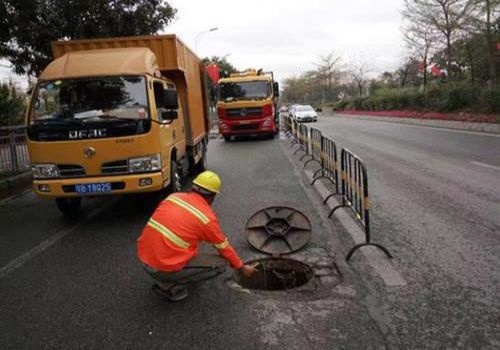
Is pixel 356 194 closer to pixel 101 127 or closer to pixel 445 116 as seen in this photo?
pixel 101 127

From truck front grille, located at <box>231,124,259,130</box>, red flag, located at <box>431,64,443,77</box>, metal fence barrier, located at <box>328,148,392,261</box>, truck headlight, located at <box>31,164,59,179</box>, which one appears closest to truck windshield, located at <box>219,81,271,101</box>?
truck front grille, located at <box>231,124,259,130</box>

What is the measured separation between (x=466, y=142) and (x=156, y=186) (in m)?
13.6

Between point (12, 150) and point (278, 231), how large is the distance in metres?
8.91

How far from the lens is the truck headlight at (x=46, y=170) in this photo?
23.7 ft

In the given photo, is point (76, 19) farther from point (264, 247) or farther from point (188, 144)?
point (264, 247)

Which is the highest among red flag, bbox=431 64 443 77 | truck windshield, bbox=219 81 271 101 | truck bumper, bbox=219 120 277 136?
red flag, bbox=431 64 443 77

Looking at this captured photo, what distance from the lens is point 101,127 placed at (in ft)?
23.3

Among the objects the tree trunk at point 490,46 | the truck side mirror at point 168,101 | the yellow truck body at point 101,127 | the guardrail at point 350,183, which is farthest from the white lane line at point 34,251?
the tree trunk at point 490,46

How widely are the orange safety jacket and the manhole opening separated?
89 cm

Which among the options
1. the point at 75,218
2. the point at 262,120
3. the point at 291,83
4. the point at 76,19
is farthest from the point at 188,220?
the point at 291,83

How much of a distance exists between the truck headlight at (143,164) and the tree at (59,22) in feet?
21.5

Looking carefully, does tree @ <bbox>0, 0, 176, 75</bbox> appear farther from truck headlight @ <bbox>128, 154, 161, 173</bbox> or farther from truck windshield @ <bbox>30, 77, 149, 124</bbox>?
truck headlight @ <bbox>128, 154, 161, 173</bbox>

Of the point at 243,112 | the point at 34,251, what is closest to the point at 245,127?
the point at 243,112

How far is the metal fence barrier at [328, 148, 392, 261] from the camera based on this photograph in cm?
558
